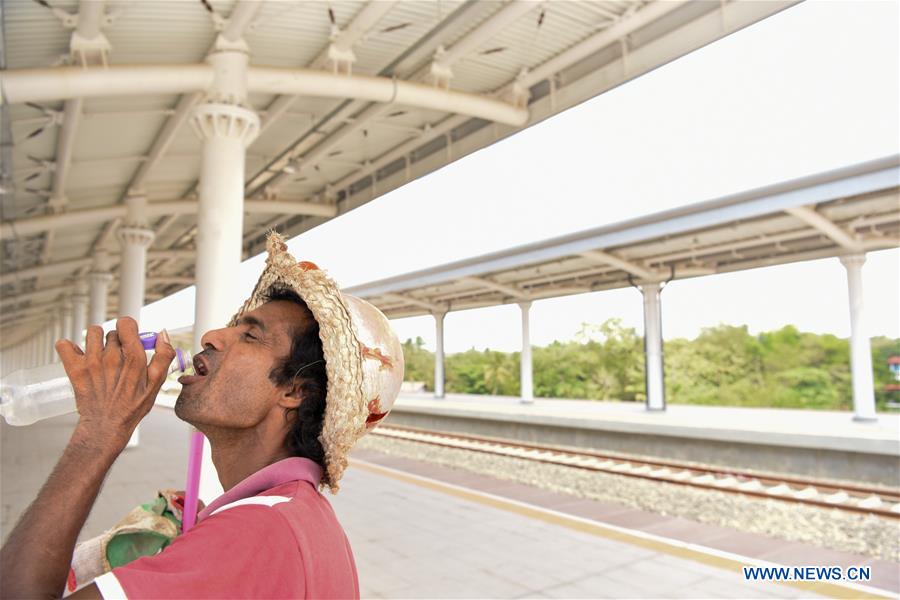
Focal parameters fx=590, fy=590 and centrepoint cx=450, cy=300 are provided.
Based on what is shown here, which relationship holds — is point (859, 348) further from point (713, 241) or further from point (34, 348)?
point (34, 348)

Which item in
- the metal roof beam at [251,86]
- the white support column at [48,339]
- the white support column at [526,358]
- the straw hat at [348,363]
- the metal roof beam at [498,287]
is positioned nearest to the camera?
the straw hat at [348,363]

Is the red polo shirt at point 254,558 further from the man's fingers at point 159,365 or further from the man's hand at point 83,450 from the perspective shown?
the man's fingers at point 159,365

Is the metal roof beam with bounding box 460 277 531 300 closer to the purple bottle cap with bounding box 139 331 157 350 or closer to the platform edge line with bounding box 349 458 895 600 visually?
the platform edge line with bounding box 349 458 895 600

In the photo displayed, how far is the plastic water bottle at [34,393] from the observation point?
1496mm

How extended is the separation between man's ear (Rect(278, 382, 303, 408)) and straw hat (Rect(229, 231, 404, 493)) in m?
0.07

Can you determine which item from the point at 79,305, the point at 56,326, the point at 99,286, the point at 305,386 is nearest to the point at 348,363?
the point at 305,386

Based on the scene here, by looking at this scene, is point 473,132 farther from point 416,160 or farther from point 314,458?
point 314,458

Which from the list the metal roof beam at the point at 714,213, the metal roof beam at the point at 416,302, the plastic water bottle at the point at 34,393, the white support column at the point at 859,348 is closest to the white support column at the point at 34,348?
the metal roof beam at the point at 416,302

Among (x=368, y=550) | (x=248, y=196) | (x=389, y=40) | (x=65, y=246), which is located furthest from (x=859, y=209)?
(x=65, y=246)

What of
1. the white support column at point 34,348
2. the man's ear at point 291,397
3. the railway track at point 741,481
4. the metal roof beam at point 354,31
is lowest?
the railway track at point 741,481

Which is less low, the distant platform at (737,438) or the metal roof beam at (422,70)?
the metal roof beam at (422,70)

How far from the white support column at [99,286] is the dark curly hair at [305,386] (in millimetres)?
20445

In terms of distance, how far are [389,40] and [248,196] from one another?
7675mm

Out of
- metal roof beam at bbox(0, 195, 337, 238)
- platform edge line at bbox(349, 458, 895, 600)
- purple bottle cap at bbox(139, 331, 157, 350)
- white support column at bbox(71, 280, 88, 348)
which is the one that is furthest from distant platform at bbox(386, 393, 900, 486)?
white support column at bbox(71, 280, 88, 348)
